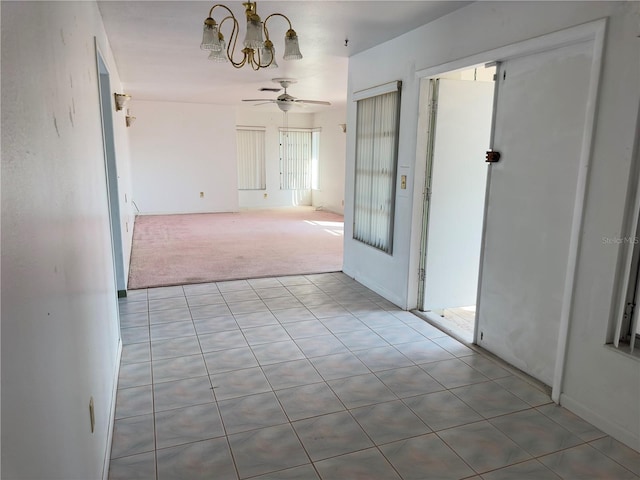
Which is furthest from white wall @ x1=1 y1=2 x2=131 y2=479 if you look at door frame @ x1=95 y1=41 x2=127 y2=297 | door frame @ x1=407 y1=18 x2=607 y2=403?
door frame @ x1=407 y1=18 x2=607 y2=403

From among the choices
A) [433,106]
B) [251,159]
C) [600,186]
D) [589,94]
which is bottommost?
[600,186]

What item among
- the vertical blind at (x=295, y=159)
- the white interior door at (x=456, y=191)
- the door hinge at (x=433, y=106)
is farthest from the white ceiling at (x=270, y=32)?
the vertical blind at (x=295, y=159)

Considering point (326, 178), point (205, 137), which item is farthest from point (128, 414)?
point (326, 178)

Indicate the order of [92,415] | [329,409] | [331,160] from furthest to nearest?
[331,160], [329,409], [92,415]

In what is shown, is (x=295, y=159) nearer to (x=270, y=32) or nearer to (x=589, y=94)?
(x=270, y=32)

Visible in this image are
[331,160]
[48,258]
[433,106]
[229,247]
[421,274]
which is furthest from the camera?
[331,160]

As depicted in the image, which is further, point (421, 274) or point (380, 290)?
point (380, 290)

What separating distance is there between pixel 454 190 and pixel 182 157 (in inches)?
278

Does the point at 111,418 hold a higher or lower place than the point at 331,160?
lower

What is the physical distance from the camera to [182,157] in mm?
9391

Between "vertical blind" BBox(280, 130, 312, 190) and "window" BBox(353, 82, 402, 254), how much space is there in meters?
6.53

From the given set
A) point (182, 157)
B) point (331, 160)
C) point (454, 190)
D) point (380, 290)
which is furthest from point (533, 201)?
point (182, 157)

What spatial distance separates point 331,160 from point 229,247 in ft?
15.5

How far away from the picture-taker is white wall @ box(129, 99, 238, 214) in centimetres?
904
